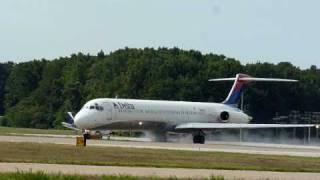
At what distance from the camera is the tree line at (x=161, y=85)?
128 metres

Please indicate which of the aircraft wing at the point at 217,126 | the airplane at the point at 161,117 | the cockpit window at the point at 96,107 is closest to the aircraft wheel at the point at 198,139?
the airplane at the point at 161,117

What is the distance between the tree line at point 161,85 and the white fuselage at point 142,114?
160ft

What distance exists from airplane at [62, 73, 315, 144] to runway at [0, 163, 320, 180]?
31997mm

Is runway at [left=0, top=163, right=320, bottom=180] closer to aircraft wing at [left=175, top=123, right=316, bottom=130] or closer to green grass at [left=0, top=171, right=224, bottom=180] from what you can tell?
green grass at [left=0, top=171, right=224, bottom=180]

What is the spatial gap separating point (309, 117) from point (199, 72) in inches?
955

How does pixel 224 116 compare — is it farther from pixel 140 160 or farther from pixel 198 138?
pixel 140 160

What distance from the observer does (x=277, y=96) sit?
13188 cm

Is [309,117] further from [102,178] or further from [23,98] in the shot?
[102,178]

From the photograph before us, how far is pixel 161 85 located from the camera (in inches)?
5059

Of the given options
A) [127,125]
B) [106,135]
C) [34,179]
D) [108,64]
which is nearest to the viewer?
[34,179]

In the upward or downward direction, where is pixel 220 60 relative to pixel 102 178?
upward

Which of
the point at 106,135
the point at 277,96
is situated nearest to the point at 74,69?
the point at 277,96

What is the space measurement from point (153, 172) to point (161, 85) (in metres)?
102

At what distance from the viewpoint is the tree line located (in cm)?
12794
